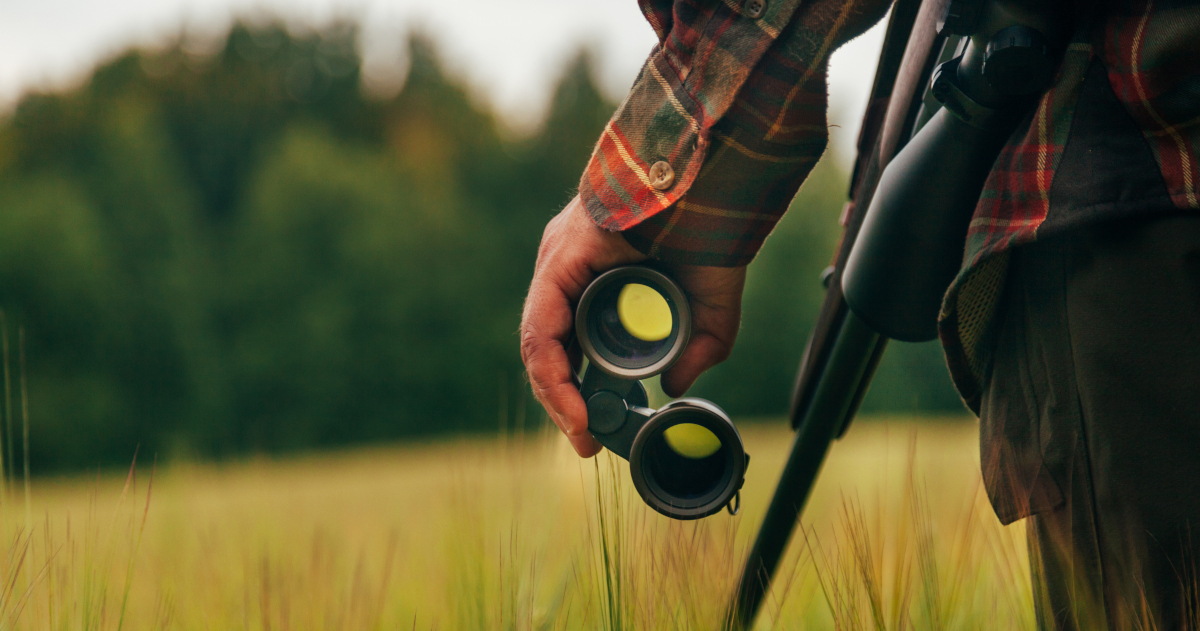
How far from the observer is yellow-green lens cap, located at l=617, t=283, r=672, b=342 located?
39.8 inches

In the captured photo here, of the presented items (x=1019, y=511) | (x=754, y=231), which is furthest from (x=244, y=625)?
(x=1019, y=511)

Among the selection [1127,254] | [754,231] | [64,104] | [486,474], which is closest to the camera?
[1127,254]

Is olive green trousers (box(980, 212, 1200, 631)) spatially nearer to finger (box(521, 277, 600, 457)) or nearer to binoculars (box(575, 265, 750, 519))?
binoculars (box(575, 265, 750, 519))

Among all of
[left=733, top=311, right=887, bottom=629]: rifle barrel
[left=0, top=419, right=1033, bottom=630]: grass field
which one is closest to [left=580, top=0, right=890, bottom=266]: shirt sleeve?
[left=733, top=311, right=887, bottom=629]: rifle barrel

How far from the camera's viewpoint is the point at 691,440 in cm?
101

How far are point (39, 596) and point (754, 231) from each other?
103cm

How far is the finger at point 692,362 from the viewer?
3.59 ft

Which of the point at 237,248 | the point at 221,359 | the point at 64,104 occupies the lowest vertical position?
the point at 221,359

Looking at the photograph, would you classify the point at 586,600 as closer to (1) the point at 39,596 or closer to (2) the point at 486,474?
(2) the point at 486,474

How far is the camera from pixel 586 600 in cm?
123

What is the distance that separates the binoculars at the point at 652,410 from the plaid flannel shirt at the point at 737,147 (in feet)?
0.23

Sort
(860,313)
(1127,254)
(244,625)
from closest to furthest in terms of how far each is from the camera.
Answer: (1127,254)
(860,313)
(244,625)

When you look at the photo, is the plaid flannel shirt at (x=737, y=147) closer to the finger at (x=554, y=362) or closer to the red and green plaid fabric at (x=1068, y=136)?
the red and green plaid fabric at (x=1068, y=136)

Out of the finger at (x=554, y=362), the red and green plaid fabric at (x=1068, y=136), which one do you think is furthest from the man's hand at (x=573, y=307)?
the red and green plaid fabric at (x=1068, y=136)
